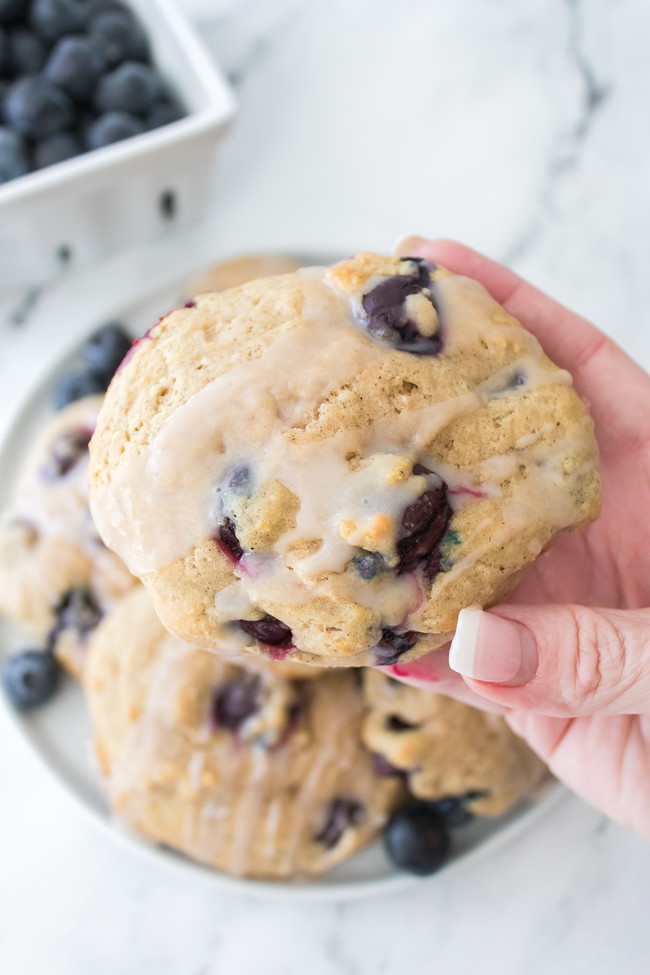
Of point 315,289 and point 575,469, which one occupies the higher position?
point 315,289

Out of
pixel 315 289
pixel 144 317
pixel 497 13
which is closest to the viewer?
pixel 315 289

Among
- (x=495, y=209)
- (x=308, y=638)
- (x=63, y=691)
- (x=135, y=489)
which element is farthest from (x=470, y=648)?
(x=495, y=209)

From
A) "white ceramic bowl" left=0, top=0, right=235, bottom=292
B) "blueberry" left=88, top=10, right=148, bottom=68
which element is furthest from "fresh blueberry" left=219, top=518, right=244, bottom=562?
"blueberry" left=88, top=10, right=148, bottom=68

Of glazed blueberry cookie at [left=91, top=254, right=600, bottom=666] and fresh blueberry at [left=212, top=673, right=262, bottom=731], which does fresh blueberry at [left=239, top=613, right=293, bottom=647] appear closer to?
glazed blueberry cookie at [left=91, top=254, right=600, bottom=666]

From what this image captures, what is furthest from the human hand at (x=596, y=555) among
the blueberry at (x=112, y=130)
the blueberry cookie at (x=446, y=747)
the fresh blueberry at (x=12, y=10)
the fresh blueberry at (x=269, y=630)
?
the fresh blueberry at (x=12, y=10)

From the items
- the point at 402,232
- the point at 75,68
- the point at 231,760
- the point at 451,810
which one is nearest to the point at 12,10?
the point at 75,68

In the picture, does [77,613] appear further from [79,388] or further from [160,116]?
[160,116]

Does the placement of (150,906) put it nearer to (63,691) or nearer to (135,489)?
(63,691)
